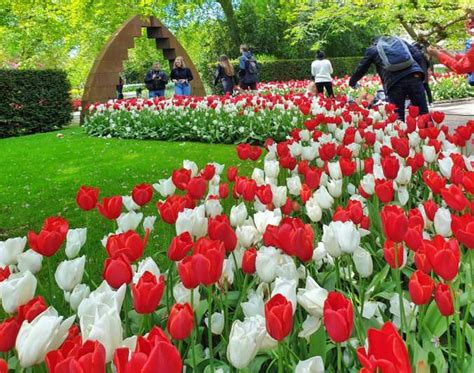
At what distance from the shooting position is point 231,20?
29969 millimetres

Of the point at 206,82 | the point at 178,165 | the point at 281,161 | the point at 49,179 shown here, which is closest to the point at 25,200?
the point at 49,179

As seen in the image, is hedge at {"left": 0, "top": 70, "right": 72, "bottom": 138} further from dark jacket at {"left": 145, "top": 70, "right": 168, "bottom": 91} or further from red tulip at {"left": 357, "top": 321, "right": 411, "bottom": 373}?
red tulip at {"left": 357, "top": 321, "right": 411, "bottom": 373}

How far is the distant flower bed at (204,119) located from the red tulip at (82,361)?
733 centimetres

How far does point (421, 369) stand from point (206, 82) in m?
27.7

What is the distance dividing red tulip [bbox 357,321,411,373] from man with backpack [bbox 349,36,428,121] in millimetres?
6109

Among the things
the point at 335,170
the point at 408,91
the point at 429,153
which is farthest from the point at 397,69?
the point at 335,170

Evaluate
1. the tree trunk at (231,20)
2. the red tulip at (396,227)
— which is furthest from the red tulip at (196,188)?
the tree trunk at (231,20)

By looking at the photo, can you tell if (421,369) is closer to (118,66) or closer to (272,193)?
(272,193)

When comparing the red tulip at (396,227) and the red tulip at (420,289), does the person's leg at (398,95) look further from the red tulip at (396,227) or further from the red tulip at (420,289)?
the red tulip at (420,289)

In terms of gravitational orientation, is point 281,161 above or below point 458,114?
above

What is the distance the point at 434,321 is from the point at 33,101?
52.8ft

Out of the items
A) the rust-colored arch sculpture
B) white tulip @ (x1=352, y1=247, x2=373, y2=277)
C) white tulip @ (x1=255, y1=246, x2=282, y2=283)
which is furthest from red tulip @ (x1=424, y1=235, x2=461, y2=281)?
the rust-colored arch sculpture

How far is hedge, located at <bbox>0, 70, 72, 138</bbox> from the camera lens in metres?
15.7

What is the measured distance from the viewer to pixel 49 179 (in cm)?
767
